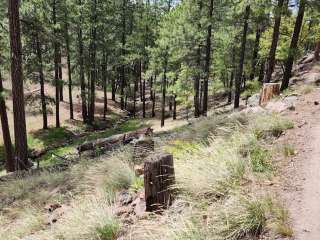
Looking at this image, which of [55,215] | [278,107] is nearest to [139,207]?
[55,215]

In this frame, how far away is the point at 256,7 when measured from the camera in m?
19.2

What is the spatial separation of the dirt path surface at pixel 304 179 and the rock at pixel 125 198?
2.31 meters

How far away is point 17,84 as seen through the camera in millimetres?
11547

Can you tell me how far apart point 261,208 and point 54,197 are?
15.2ft

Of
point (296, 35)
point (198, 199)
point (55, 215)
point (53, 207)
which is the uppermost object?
point (296, 35)

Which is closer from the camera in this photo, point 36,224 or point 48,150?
point 36,224

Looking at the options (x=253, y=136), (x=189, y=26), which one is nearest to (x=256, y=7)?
(x=189, y=26)

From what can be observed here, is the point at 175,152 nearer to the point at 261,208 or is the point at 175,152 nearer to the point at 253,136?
the point at 253,136

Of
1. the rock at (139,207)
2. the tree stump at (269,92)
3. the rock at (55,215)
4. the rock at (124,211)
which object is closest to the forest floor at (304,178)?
the rock at (139,207)

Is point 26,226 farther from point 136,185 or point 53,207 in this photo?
point 136,185

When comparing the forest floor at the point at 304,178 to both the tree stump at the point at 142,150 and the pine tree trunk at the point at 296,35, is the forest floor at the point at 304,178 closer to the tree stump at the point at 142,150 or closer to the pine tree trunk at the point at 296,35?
the tree stump at the point at 142,150

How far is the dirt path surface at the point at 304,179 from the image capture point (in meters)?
3.89

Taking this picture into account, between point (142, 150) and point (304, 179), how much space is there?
12.9 feet

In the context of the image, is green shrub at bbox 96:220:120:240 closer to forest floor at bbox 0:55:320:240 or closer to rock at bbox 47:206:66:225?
forest floor at bbox 0:55:320:240
